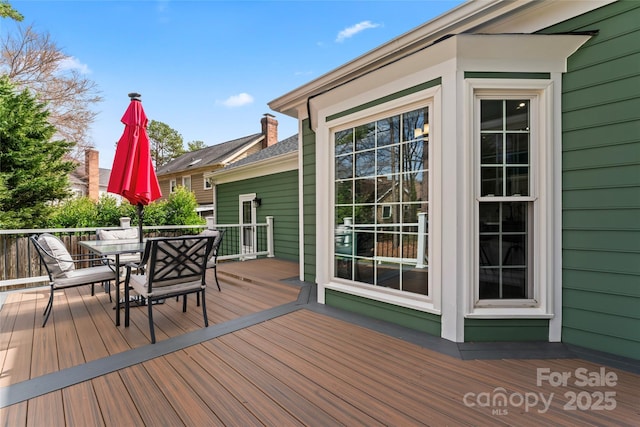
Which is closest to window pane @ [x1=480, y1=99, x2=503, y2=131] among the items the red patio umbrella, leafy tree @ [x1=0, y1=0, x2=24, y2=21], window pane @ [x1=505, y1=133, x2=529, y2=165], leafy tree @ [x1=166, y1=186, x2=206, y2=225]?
window pane @ [x1=505, y1=133, x2=529, y2=165]

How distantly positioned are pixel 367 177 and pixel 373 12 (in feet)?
9.88

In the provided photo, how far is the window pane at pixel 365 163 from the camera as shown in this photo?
3.31 m

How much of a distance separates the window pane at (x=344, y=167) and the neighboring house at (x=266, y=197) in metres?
3.11

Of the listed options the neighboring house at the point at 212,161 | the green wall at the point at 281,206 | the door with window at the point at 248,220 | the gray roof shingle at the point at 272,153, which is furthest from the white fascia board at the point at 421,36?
the neighboring house at the point at 212,161

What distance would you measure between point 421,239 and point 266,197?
549 cm

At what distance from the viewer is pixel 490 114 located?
8.63 feet

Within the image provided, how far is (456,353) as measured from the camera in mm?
2361

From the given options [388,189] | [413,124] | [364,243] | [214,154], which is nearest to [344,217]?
[364,243]

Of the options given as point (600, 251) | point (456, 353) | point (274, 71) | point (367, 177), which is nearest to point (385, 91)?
point (367, 177)

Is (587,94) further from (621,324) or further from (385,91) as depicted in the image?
(621,324)

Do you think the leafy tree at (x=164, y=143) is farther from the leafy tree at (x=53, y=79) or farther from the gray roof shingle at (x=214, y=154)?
A: the leafy tree at (x=53, y=79)

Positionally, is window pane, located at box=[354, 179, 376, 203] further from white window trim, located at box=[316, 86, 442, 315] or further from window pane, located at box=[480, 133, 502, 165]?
window pane, located at box=[480, 133, 502, 165]

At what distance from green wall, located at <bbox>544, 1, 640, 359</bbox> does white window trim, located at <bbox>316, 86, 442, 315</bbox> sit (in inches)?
41.9

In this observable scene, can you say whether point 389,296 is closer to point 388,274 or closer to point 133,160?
point 388,274
